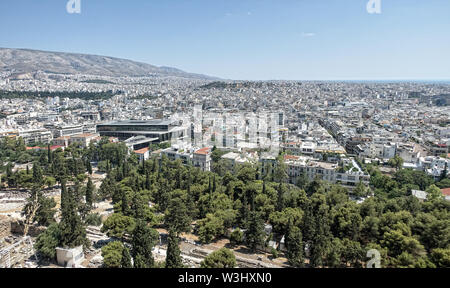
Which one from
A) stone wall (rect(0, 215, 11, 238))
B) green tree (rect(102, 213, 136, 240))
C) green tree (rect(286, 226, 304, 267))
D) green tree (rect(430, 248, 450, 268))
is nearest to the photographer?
green tree (rect(430, 248, 450, 268))

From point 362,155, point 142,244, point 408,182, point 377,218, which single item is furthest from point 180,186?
point 362,155

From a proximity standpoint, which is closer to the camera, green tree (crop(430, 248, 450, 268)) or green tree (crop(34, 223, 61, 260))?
green tree (crop(430, 248, 450, 268))

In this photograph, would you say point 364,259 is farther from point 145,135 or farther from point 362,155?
point 145,135

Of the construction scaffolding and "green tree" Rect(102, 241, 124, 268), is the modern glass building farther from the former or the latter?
"green tree" Rect(102, 241, 124, 268)

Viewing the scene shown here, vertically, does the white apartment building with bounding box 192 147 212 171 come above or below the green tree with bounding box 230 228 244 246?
above

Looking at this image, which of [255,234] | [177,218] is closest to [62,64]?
[177,218]

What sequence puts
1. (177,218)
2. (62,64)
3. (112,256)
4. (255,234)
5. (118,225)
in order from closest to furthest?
1. (112,256)
2. (255,234)
3. (118,225)
4. (177,218)
5. (62,64)

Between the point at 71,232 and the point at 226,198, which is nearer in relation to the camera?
the point at 71,232

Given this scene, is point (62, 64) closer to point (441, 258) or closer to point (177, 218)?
point (177, 218)

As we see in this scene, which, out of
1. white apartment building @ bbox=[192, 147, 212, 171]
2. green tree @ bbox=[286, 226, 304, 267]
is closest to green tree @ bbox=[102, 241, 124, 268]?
green tree @ bbox=[286, 226, 304, 267]

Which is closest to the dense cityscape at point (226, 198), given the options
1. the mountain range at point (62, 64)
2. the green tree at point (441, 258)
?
the green tree at point (441, 258)
